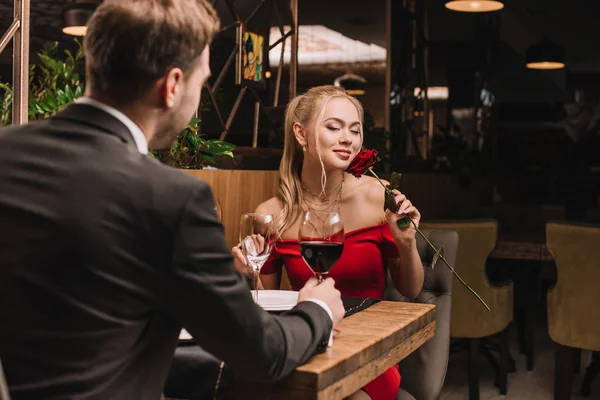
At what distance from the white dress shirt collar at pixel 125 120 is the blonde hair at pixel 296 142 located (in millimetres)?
1400

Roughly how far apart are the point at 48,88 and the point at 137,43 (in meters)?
1.70

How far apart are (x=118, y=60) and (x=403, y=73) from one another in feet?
20.1

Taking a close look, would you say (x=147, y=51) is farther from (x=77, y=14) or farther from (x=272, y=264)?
(x=77, y=14)

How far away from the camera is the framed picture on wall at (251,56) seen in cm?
372

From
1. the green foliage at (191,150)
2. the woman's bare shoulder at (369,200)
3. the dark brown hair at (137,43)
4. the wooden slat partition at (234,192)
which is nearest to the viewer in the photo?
the dark brown hair at (137,43)

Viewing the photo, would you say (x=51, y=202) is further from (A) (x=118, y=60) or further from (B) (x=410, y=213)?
(B) (x=410, y=213)

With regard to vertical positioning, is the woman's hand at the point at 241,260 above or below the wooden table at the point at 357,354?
above

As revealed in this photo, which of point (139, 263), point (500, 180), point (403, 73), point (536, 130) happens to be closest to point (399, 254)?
point (139, 263)

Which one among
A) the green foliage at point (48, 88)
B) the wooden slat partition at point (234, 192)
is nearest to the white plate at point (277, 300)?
the wooden slat partition at point (234, 192)

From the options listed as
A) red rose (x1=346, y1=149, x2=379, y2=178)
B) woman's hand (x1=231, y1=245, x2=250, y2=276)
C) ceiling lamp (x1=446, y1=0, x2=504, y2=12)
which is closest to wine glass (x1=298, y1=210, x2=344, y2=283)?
woman's hand (x1=231, y1=245, x2=250, y2=276)

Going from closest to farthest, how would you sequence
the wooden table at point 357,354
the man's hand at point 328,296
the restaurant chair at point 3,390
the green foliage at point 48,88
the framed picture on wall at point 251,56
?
1. the restaurant chair at point 3,390
2. the wooden table at point 357,354
3. the man's hand at point 328,296
4. the green foliage at point 48,88
5. the framed picture on wall at point 251,56

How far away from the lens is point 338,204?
8.73ft

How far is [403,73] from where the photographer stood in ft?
23.2

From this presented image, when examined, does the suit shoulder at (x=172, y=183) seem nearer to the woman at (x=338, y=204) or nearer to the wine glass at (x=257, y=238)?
the wine glass at (x=257, y=238)
